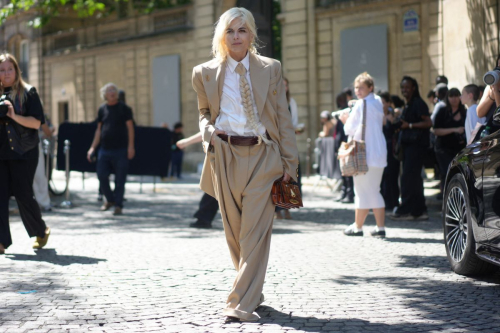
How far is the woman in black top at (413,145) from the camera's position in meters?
11.6

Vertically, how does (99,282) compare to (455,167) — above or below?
below

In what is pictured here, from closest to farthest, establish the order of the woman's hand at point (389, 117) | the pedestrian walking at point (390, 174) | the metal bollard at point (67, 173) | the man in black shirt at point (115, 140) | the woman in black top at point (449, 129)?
the woman in black top at point (449, 129), the pedestrian walking at point (390, 174), the woman's hand at point (389, 117), the man in black shirt at point (115, 140), the metal bollard at point (67, 173)

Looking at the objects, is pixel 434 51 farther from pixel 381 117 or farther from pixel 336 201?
pixel 381 117

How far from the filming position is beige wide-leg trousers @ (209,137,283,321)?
5266mm

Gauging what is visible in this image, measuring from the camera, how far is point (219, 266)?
24.8 ft

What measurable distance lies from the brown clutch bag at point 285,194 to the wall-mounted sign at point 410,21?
18.0 meters

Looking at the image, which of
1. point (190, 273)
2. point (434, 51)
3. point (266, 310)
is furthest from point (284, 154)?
point (434, 51)

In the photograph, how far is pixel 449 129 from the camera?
1147 cm

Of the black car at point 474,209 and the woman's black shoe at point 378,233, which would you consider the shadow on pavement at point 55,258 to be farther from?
the woman's black shoe at point 378,233

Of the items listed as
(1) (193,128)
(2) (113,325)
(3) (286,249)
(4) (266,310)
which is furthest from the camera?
(1) (193,128)

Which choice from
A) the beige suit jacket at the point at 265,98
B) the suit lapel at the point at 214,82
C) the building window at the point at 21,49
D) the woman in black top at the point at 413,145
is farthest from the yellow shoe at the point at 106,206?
the building window at the point at 21,49

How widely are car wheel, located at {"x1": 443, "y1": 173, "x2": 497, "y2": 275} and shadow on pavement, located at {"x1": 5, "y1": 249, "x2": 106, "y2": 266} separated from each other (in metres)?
3.28

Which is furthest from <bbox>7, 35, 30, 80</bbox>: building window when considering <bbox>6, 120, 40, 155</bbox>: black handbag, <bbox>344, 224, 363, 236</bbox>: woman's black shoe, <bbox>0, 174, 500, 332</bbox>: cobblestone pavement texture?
<bbox>6, 120, 40, 155</bbox>: black handbag

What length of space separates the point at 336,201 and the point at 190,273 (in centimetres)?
863
